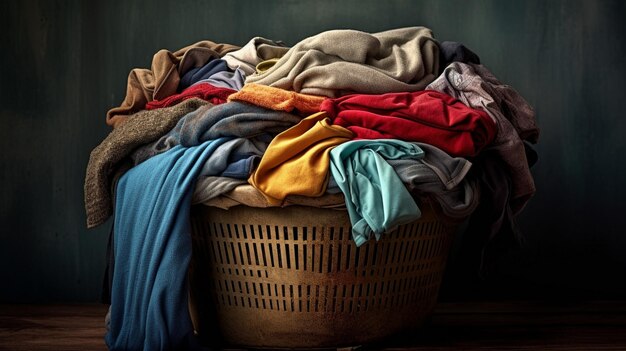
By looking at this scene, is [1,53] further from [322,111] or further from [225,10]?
[322,111]

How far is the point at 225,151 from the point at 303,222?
23cm

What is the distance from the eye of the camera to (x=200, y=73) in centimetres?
219

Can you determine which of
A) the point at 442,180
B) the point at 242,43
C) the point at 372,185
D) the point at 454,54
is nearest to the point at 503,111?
the point at 454,54

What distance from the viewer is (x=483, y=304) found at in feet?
8.34

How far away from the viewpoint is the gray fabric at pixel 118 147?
6.39ft

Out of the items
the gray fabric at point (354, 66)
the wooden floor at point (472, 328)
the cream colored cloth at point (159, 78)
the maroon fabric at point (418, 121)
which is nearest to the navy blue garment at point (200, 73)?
the cream colored cloth at point (159, 78)

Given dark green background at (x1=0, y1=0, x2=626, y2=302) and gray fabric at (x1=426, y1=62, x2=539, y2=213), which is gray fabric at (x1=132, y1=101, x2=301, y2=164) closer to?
gray fabric at (x1=426, y1=62, x2=539, y2=213)

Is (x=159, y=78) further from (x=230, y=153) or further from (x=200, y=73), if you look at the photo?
(x=230, y=153)

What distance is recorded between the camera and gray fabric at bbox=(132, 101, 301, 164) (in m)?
1.85

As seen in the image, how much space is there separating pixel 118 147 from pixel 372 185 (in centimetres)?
63

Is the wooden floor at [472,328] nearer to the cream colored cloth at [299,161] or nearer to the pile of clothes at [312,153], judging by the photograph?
the pile of clothes at [312,153]

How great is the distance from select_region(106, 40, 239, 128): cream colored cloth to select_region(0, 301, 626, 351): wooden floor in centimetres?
57

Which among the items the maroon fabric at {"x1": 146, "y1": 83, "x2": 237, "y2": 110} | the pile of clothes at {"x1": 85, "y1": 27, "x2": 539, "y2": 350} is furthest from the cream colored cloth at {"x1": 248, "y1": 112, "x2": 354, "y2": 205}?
the maroon fabric at {"x1": 146, "y1": 83, "x2": 237, "y2": 110}

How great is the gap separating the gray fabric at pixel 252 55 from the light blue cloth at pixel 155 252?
38 cm
